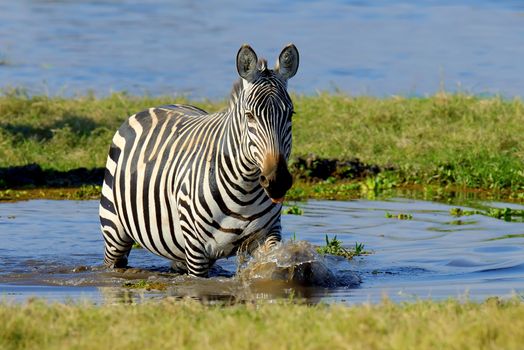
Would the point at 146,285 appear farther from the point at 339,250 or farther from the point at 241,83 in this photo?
the point at 339,250

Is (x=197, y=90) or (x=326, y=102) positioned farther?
(x=197, y=90)

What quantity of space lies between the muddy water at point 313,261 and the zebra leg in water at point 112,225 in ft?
0.52

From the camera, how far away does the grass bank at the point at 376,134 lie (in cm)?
1328

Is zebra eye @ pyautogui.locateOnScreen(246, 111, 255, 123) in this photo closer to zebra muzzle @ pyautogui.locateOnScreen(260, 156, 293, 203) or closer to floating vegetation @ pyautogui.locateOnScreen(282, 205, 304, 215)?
zebra muzzle @ pyautogui.locateOnScreen(260, 156, 293, 203)

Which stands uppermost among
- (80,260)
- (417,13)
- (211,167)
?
(417,13)

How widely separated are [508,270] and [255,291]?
1969 mm

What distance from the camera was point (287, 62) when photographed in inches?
311

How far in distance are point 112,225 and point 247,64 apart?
6.92 feet

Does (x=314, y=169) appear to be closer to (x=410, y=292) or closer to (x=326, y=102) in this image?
(x=326, y=102)

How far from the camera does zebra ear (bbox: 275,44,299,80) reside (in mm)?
7859

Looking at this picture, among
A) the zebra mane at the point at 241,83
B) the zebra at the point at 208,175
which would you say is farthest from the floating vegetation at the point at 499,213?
the zebra mane at the point at 241,83

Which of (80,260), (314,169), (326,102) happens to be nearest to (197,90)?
(326,102)

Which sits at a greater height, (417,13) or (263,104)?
(417,13)

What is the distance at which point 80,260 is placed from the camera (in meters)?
10.1
